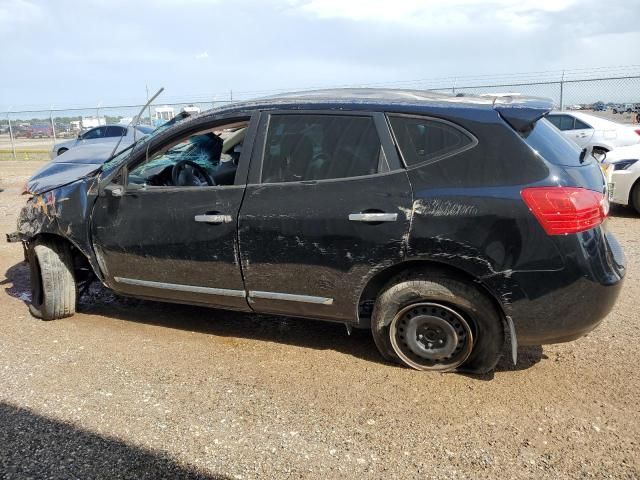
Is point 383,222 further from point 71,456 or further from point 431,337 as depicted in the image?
point 71,456

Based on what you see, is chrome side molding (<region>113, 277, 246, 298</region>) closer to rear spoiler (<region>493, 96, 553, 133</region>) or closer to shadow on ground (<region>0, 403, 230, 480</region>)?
shadow on ground (<region>0, 403, 230, 480</region>)

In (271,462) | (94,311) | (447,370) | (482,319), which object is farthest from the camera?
(94,311)

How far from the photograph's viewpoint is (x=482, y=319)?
123 inches

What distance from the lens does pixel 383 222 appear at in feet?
10.1

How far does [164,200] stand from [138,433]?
1.59 m

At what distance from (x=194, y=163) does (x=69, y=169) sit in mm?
1471

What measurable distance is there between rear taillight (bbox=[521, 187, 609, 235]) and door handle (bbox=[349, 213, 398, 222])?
0.73 m

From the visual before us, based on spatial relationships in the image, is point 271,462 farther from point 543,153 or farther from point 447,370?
point 543,153

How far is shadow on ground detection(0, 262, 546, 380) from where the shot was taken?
12.1ft

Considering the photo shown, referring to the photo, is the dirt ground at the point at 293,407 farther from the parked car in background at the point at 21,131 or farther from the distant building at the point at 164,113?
the parked car in background at the point at 21,131

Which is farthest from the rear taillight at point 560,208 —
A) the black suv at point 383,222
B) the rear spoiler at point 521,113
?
the rear spoiler at point 521,113

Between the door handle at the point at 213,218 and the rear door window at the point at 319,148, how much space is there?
0.36 metres

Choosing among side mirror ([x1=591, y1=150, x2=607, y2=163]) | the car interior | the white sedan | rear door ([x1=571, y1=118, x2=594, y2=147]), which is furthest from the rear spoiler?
rear door ([x1=571, y1=118, x2=594, y2=147])

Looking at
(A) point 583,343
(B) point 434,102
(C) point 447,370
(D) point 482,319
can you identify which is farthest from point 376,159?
(A) point 583,343
